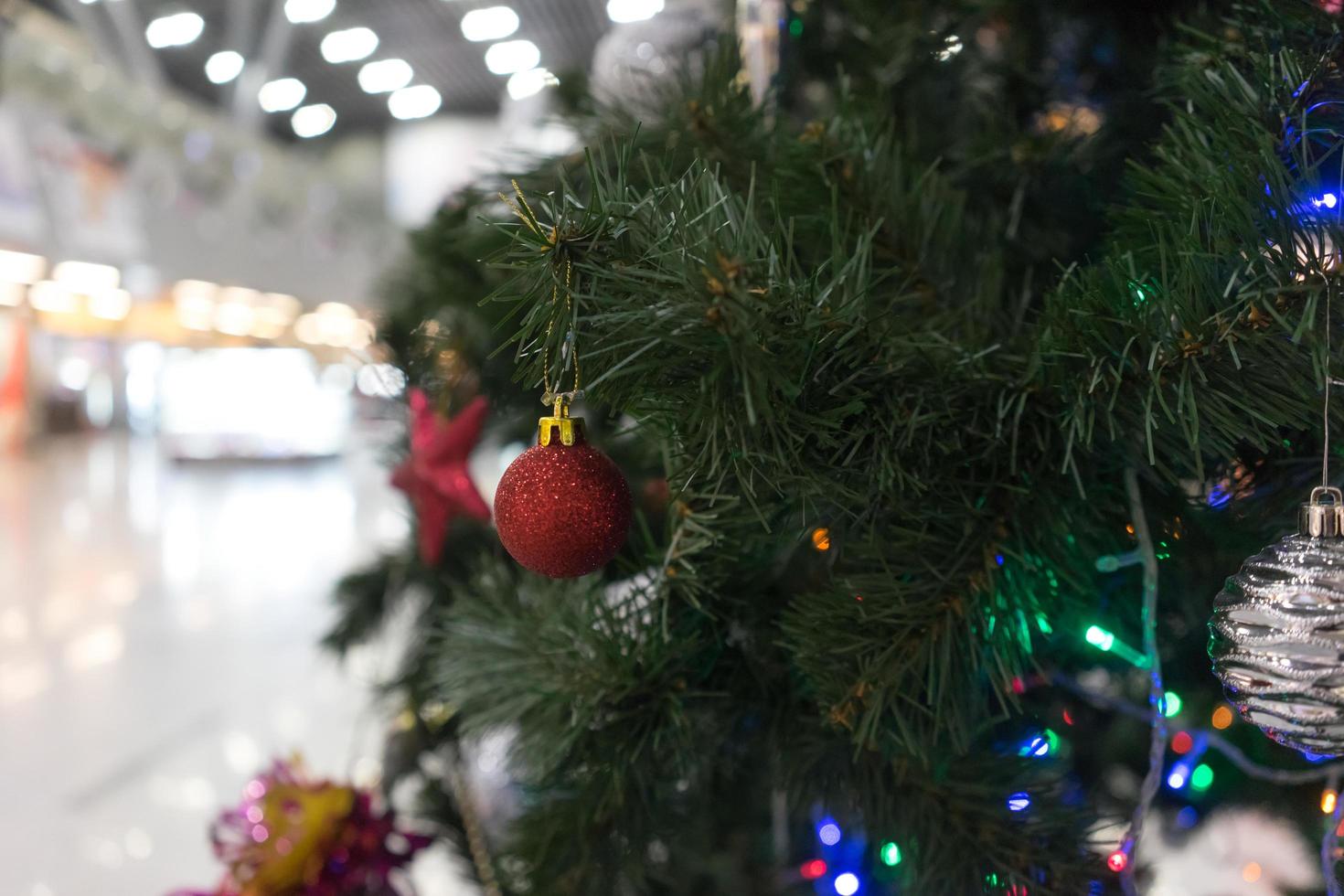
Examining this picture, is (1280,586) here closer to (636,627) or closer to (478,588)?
(636,627)

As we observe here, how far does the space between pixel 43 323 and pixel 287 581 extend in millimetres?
6913

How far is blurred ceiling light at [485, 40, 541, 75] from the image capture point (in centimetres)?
631

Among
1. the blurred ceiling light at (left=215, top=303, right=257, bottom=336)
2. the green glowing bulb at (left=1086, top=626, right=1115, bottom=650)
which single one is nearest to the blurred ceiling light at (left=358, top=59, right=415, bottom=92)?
the blurred ceiling light at (left=215, top=303, right=257, bottom=336)

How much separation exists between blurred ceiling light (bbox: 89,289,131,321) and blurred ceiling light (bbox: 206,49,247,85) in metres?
2.18

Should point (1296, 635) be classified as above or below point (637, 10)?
below

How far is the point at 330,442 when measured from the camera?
7512 mm

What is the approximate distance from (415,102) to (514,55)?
1788mm

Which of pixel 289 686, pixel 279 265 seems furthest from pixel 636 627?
pixel 279 265

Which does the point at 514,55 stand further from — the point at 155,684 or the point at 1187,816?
the point at 1187,816

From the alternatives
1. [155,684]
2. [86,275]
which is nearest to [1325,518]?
[155,684]

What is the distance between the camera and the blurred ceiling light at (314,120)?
27.0 feet

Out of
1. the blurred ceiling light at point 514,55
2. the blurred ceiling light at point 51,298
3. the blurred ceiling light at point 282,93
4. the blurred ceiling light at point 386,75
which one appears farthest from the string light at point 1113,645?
the blurred ceiling light at point 51,298

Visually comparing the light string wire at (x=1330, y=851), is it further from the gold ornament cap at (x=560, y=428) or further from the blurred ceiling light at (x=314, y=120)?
the blurred ceiling light at (x=314, y=120)

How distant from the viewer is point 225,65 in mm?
6711
